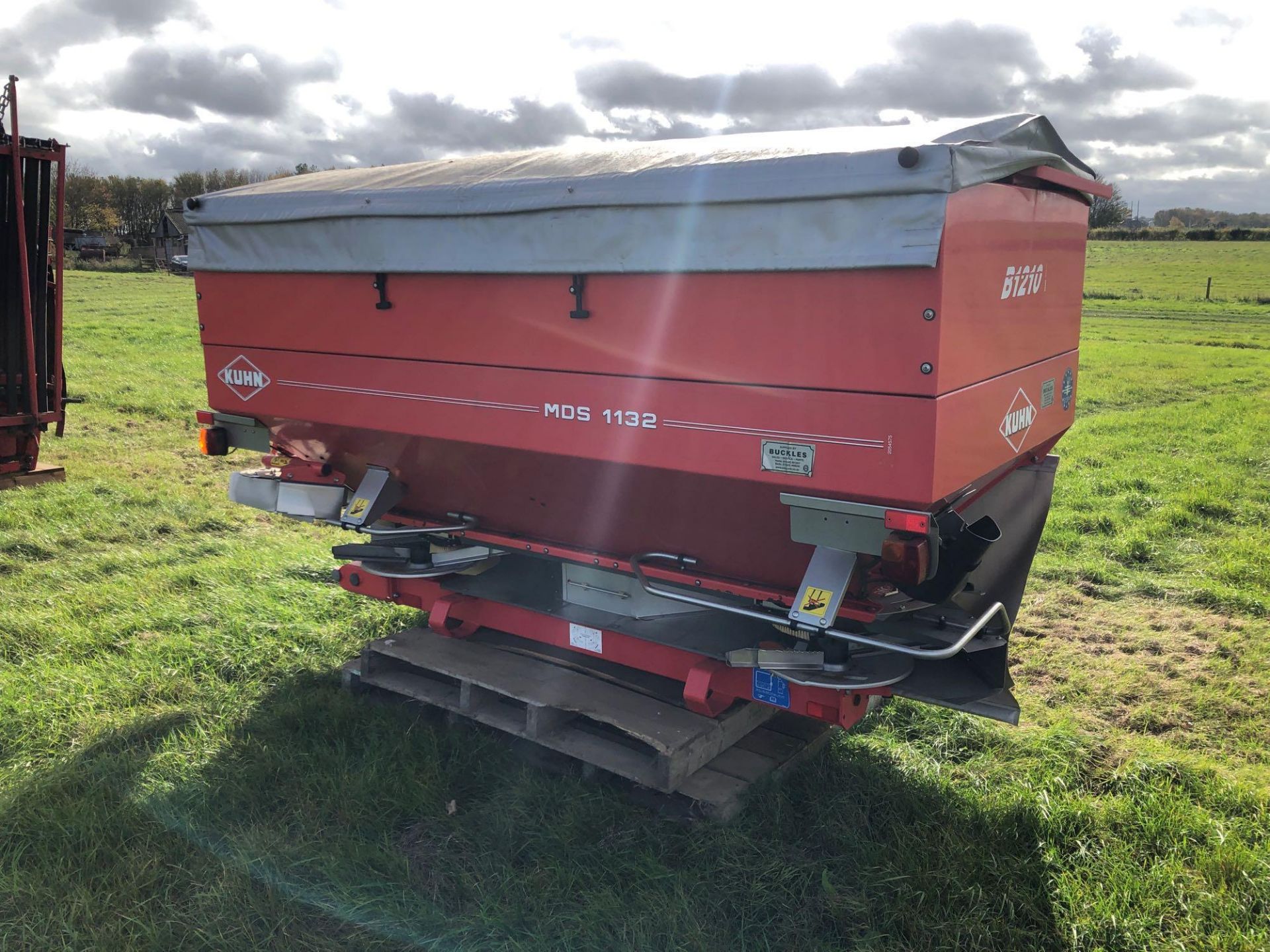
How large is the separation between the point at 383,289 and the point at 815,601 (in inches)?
87.6

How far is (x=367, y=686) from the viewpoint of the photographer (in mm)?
4688

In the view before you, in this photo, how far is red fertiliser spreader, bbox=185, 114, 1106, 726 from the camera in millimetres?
2967

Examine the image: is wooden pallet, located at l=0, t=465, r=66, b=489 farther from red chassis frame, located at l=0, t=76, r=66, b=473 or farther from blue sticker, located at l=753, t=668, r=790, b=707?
blue sticker, located at l=753, t=668, r=790, b=707

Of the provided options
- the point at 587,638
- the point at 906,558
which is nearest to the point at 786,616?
the point at 906,558

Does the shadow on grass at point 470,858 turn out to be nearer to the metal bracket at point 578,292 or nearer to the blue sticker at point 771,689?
the blue sticker at point 771,689

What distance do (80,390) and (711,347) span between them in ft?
38.3

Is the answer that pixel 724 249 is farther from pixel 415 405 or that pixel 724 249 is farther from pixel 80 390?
pixel 80 390

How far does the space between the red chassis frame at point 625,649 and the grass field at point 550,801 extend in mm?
415

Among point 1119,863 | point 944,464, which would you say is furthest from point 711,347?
point 1119,863

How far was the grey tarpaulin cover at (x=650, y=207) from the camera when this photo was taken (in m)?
2.87

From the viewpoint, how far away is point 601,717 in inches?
151

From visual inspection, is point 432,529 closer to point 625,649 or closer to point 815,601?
point 625,649

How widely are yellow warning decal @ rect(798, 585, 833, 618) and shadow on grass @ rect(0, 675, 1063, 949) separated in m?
0.88

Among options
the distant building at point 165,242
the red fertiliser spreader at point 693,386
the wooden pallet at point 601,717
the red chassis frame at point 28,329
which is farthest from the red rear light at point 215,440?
the distant building at point 165,242
